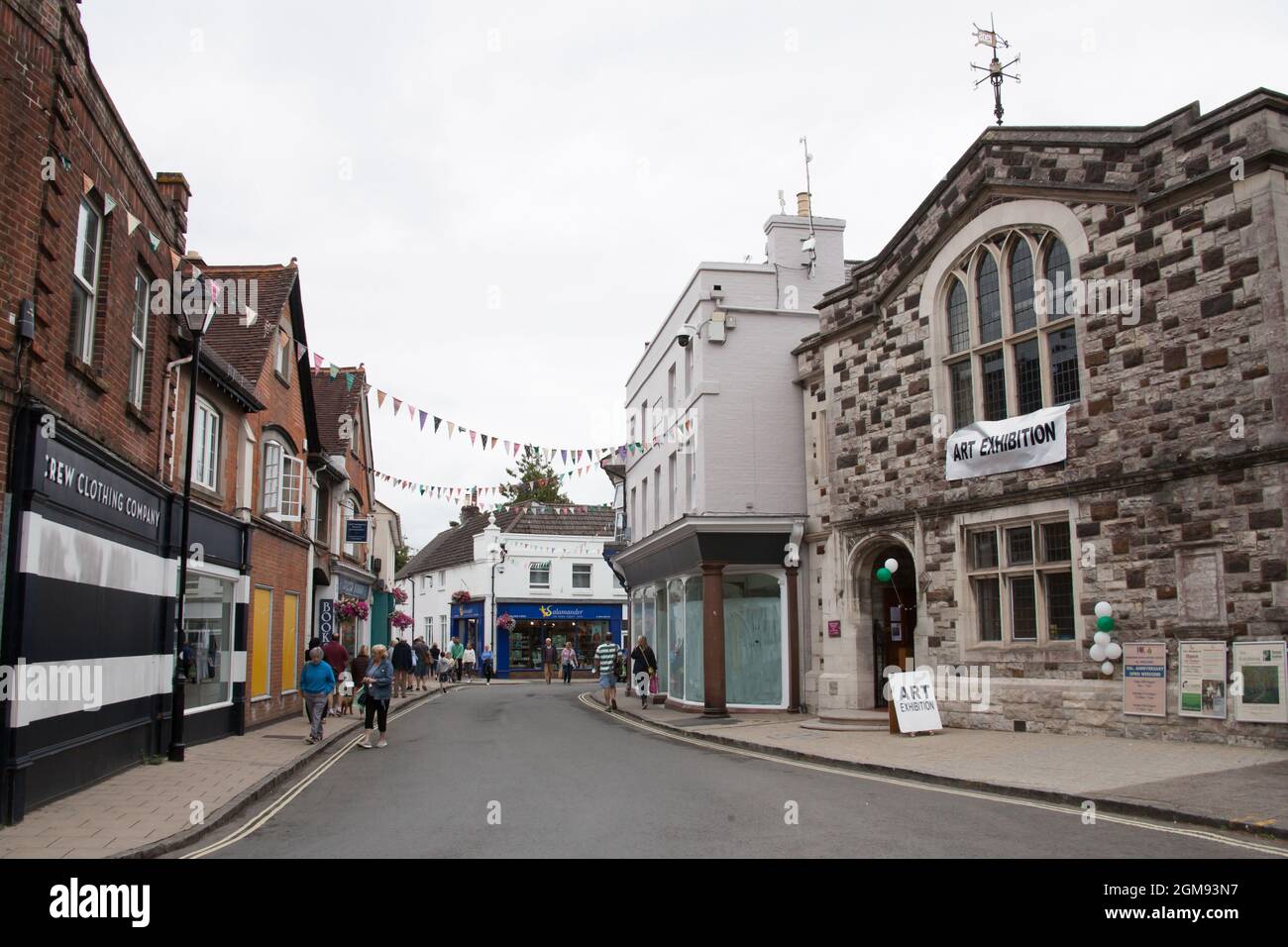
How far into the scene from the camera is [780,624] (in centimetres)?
2255

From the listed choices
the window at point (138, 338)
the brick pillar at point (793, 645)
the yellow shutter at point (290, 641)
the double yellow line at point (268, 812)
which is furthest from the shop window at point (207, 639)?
the brick pillar at point (793, 645)

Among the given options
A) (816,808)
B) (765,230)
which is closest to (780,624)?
(765,230)

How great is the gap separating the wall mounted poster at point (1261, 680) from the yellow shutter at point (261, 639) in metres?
16.3

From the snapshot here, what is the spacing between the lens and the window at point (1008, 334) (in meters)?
16.0

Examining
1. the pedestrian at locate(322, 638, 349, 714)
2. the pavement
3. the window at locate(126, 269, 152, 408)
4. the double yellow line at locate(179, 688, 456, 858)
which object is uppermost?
the window at locate(126, 269, 152, 408)

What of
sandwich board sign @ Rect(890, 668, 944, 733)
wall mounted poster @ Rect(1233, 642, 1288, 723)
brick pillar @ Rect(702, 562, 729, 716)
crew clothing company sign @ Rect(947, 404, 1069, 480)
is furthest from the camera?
brick pillar @ Rect(702, 562, 729, 716)

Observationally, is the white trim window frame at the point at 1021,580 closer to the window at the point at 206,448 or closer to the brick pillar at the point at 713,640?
the brick pillar at the point at 713,640

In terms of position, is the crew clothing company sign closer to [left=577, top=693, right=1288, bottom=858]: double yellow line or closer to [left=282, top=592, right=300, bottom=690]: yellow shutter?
[left=577, top=693, right=1288, bottom=858]: double yellow line

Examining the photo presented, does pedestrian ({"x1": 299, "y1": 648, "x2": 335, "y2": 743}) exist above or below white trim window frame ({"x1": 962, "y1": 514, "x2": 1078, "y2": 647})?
below

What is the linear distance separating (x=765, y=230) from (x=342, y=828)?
1876 cm

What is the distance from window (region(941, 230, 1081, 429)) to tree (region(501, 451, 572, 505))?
50.2 meters

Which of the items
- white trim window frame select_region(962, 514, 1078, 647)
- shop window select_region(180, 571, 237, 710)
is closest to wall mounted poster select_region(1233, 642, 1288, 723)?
white trim window frame select_region(962, 514, 1078, 647)

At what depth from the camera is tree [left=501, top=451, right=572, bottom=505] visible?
224ft
